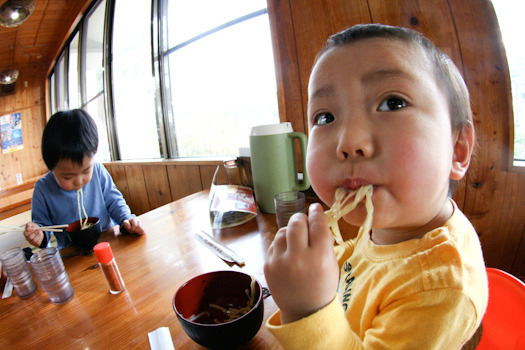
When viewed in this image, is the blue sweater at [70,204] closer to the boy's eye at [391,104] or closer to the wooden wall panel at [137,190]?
the wooden wall panel at [137,190]

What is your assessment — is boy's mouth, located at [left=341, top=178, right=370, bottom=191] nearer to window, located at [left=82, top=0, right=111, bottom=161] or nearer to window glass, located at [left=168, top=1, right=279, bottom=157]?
window glass, located at [left=168, top=1, right=279, bottom=157]

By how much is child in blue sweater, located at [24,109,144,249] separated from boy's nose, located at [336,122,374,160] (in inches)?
43.0

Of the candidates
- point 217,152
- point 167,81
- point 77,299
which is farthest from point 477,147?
point 167,81

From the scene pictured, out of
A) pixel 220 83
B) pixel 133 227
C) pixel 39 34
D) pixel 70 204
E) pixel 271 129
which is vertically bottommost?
pixel 133 227

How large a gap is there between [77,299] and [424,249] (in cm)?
99

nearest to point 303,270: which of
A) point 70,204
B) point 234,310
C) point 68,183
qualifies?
point 234,310

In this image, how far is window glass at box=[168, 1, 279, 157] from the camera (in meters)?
2.15

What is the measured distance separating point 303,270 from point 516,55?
1.24 m

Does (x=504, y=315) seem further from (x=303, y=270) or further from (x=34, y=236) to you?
(x=34, y=236)

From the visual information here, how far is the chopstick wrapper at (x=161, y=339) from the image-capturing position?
0.59 m

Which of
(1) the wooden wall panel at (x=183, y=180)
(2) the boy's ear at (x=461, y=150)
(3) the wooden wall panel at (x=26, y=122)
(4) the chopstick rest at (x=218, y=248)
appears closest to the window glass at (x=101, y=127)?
(1) the wooden wall panel at (x=183, y=180)

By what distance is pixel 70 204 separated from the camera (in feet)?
6.00

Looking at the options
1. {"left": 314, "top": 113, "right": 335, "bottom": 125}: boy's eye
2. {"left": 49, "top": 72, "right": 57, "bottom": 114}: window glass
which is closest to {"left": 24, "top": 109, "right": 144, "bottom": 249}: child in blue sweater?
{"left": 314, "top": 113, "right": 335, "bottom": 125}: boy's eye

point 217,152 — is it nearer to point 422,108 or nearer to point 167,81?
point 167,81
